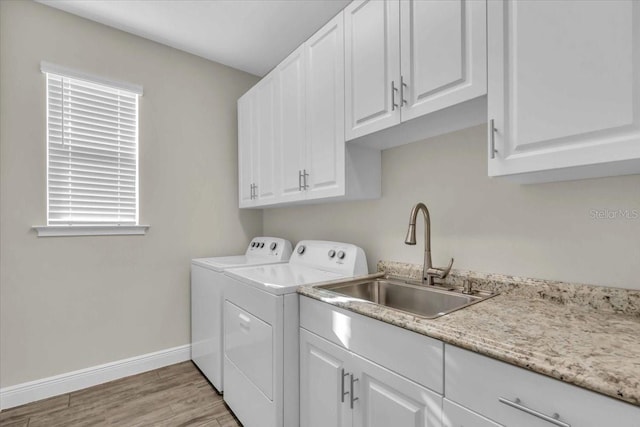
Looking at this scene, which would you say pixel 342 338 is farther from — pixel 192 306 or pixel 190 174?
pixel 190 174

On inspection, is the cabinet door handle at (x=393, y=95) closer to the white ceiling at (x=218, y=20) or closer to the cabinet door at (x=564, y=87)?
the cabinet door at (x=564, y=87)

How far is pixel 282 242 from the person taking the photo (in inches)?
104

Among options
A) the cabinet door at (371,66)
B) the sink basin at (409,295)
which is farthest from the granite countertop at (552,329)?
the cabinet door at (371,66)

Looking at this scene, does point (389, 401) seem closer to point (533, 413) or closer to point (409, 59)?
point (533, 413)

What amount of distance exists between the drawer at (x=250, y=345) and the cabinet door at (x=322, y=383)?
0.18 metres

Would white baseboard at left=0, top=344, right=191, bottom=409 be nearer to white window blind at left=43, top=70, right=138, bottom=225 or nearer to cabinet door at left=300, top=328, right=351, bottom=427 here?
Result: white window blind at left=43, top=70, right=138, bottom=225

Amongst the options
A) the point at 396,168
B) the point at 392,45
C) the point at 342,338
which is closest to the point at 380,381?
the point at 342,338

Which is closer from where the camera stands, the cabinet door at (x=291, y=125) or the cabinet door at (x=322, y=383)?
the cabinet door at (x=322, y=383)

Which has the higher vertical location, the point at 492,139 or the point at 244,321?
the point at 492,139

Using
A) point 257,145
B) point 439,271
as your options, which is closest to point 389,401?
point 439,271

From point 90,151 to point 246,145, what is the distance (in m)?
1.15

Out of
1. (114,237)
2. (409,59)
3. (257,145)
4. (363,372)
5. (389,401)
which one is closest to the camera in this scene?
(389,401)

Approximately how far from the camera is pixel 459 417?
89 centimetres

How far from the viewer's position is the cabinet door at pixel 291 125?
206 centimetres
